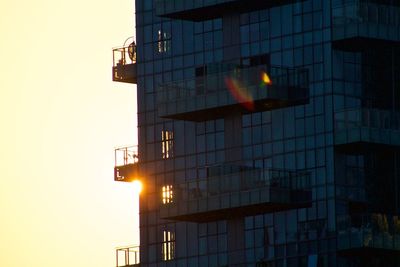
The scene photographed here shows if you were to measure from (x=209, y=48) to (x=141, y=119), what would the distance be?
26.2ft

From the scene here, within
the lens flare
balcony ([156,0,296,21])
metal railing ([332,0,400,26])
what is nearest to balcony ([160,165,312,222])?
the lens flare

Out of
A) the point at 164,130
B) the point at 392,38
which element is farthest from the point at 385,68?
the point at 164,130

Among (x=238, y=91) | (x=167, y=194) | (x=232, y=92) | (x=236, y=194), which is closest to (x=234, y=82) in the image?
(x=238, y=91)

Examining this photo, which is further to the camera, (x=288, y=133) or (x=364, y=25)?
(x=288, y=133)

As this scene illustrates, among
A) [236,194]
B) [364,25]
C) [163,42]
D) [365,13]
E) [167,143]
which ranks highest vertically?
[365,13]

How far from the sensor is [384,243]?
17850cm

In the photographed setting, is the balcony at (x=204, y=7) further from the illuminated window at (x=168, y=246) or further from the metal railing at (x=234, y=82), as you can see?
the illuminated window at (x=168, y=246)

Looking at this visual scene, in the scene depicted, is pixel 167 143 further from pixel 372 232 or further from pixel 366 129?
pixel 372 232

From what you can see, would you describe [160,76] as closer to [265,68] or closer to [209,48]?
[209,48]

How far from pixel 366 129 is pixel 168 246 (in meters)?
20.8

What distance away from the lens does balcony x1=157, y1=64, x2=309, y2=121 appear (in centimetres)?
17688

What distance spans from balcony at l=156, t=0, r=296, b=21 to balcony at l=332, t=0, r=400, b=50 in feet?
15.4

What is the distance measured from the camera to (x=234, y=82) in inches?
6973

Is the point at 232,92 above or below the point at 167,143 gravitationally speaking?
above
